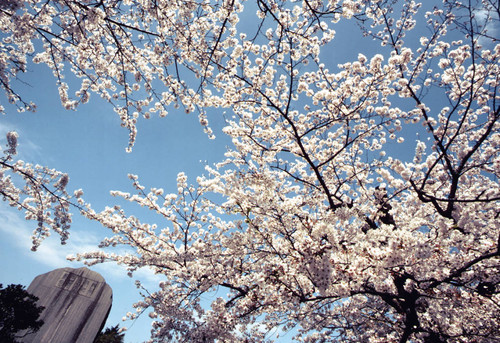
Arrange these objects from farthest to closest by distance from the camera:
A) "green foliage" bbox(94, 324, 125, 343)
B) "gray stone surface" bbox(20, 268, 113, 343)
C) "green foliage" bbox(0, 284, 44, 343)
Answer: "green foliage" bbox(94, 324, 125, 343) < "gray stone surface" bbox(20, 268, 113, 343) < "green foliage" bbox(0, 284, 44, 343)

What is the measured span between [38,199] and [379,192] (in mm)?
7620

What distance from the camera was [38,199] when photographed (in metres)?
5.05

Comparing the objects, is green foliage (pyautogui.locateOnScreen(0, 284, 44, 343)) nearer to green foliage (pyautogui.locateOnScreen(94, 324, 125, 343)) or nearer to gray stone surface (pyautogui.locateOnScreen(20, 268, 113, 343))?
gray stone surface (pyautogui.locateOnScreen(20, 268, 113, 343))

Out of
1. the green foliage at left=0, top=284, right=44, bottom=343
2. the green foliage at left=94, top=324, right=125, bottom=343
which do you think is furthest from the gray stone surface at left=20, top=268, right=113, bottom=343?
the green foliage at left=94, top=324, right=125, bottom=343

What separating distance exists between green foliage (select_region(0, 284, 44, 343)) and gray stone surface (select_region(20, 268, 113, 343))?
467 millimetres

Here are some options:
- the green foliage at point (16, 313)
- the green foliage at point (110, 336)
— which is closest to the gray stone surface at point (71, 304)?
the green foliage at point (16, 313)

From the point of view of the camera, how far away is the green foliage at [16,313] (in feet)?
28.4

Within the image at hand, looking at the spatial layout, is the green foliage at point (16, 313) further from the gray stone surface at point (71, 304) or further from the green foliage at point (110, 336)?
the green foliage at point (110, 336)

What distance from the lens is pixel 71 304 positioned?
33.0 feet

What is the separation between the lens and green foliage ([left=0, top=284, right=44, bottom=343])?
8659mm

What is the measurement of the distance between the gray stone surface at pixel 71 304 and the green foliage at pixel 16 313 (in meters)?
0.47

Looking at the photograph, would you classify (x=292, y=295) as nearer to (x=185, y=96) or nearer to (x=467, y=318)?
(x=185, y=96)

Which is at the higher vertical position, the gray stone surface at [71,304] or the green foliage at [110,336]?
the gray stone surface at [71,304]

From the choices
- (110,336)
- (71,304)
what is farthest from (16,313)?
(110,336)
